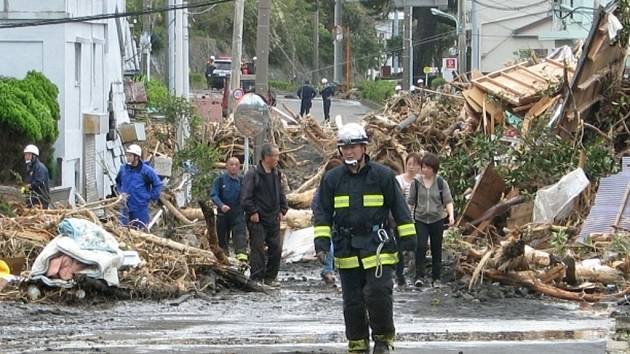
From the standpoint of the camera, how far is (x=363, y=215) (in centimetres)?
1001

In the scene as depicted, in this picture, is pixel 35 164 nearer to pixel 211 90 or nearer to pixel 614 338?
pixel 614 338

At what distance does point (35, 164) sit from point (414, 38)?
2227 inches

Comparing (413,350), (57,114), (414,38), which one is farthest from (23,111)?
(414,38)

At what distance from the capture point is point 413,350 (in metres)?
10.4

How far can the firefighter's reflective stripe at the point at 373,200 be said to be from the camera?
1001 centimetres

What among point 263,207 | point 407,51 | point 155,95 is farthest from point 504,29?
point 263,207

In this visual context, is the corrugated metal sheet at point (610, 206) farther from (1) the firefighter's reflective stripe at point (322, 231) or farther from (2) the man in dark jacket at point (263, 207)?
(1) the firefighter's reflective stripe at point (322, 231)

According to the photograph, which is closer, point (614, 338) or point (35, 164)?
point (614, 338)

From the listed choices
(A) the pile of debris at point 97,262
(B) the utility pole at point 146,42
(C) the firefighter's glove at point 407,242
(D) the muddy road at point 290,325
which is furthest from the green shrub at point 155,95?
(C) the firefighter's glove at point 407,242

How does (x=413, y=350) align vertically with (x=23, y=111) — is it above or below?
below

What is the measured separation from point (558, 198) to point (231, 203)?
170 inches

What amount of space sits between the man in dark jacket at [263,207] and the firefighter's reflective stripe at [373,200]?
20.6ft

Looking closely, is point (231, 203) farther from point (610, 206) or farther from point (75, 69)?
point (75, 69)

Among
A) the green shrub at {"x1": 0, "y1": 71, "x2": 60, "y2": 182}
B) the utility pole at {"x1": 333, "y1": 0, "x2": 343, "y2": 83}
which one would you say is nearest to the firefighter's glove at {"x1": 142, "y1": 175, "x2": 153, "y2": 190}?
the green shrub at {"x1": 0, "y1": 71, "x2": 60, "y2": 182}
